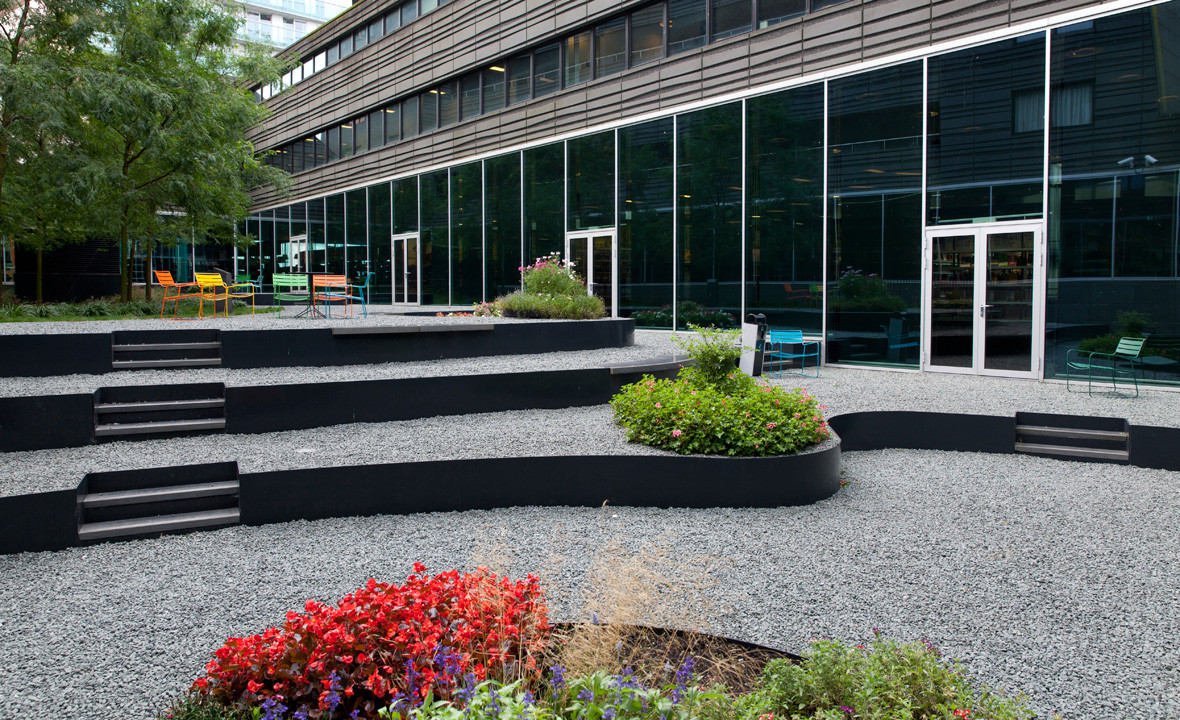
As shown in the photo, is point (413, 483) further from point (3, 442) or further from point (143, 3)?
point (143, 3)

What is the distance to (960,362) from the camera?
442 inches

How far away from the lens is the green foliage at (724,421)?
231 inches

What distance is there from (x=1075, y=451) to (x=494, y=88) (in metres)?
16.9

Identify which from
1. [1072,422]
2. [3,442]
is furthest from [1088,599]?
[3,442]

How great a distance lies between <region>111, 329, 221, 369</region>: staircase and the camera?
826 cm

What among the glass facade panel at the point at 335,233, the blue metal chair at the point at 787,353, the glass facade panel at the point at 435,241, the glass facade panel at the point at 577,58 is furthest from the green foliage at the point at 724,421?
the glass facade panel at the point at 335,233

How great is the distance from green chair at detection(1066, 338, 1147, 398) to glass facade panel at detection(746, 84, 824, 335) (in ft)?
12.2

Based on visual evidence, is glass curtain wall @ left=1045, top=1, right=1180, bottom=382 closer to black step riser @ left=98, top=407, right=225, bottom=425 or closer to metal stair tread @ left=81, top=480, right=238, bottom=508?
metal stair tread @ left=81, top=480, right=238, bottom=508

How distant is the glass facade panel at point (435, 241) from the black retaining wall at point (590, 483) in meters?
16.5

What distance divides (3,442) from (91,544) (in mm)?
2038

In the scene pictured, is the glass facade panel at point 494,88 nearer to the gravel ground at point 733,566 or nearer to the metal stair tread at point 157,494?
the gravel ground at point 733,566

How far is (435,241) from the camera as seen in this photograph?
22.2 metres

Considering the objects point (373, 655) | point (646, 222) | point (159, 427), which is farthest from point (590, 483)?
point (646, 222)

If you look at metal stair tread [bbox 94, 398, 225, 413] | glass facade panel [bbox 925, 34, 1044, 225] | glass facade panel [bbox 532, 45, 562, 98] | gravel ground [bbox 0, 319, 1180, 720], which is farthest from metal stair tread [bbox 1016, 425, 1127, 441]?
glass facade panel [bbox 532, 45, 562, 98]
